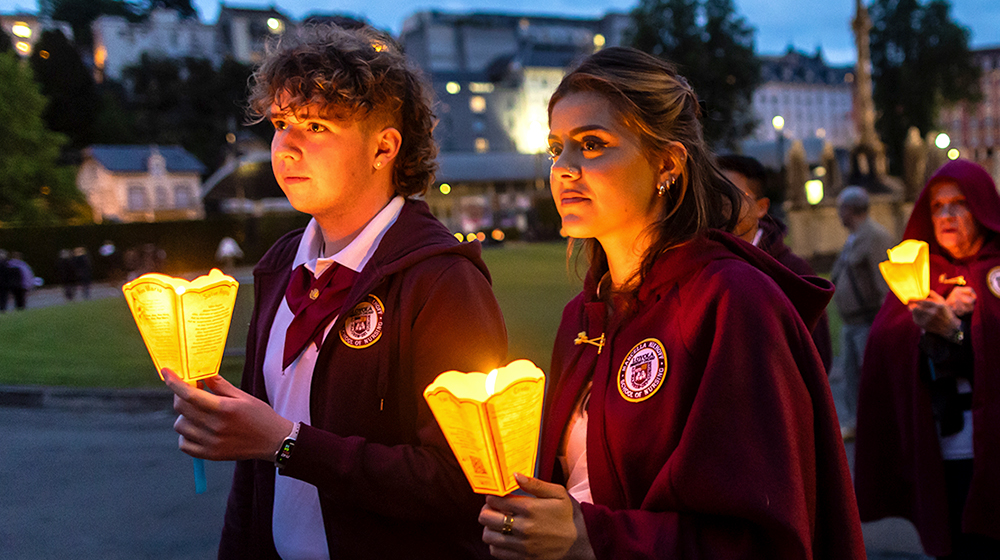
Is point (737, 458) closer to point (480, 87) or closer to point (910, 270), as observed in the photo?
point (910, 270)

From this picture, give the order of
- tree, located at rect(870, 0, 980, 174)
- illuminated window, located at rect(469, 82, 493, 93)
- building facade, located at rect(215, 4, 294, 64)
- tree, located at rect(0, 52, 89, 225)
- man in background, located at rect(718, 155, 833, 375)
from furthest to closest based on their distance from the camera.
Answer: building facade, located at rect(215, 4, 294, 64) < illuminated window, located at rect(469, 82, 493, 93) < tree, located at rect(870, 0, 980, 174) < tree, located at rect(0, 52, 89, 225) < man in background, located at rect(718, 155, 833, 375)

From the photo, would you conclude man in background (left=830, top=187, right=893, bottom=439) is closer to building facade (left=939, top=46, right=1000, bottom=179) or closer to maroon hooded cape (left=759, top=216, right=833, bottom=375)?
maroon hooded cape (left=759, top=216, right=833, bottom=375)

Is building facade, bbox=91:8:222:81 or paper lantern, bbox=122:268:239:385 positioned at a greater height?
building facade, bbox=91:8:222:81

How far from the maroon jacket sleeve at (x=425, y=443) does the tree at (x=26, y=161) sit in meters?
44.2

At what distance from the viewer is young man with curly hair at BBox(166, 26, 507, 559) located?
6.26 ft

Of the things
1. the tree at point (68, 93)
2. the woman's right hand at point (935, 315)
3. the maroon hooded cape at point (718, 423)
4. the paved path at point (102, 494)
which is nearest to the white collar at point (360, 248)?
the maroon hooded cape at point (718, 423)

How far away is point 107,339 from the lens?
45.1 feet

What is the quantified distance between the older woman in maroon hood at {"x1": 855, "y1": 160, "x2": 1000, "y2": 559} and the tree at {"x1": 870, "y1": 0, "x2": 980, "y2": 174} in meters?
58.0

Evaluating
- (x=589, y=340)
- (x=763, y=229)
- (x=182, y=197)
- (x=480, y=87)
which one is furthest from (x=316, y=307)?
(x=480, y=87)

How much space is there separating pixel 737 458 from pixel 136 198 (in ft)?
213

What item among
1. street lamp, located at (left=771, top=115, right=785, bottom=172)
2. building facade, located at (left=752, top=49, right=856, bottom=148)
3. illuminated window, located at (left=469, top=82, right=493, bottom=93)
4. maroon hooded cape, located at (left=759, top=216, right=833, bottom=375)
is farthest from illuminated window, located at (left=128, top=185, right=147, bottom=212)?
building facade, located at (left=752, top=49, right=856, bottom=148)

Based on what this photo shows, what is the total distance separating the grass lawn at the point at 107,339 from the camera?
10430mm

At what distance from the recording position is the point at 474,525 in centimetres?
218

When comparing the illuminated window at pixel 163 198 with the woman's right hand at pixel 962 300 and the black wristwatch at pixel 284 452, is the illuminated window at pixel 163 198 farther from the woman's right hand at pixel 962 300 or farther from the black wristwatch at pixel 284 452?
the black wristwatch at pixel 284 452
